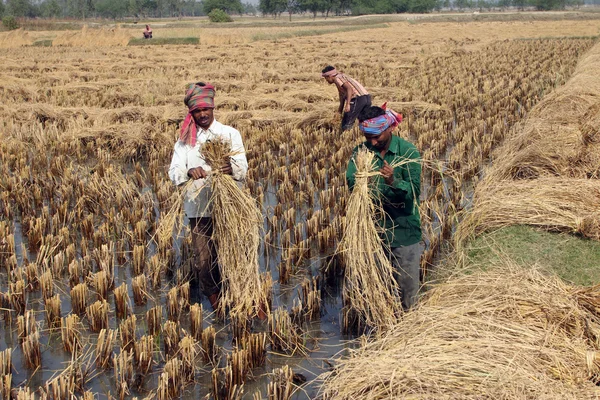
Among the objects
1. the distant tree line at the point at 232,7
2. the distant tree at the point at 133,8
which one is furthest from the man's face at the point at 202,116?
the distant tree at the point at 133,8

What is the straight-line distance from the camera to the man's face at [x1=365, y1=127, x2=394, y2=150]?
3.78 meters

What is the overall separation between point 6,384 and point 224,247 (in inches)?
57.4

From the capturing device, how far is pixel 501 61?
765 inches

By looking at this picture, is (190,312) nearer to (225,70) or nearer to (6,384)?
(6,384)

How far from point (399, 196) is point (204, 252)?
53.4 inches

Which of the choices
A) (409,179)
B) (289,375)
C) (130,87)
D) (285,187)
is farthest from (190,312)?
(130,87)

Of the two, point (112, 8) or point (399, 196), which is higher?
point (112, 8)

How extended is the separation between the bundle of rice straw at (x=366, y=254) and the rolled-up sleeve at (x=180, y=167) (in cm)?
108

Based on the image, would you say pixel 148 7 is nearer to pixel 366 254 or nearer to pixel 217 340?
pixel 217 340

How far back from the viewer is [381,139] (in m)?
3.80

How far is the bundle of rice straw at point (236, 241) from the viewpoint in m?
4.09

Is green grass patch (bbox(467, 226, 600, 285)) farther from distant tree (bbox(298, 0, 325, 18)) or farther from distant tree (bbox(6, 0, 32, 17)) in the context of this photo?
distant tree (bbox(6, 0, 32, 17))

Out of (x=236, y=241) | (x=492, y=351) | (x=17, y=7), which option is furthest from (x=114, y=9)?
(x=492, y=351)

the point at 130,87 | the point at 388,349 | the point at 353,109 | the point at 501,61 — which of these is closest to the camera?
the point at 388,349
